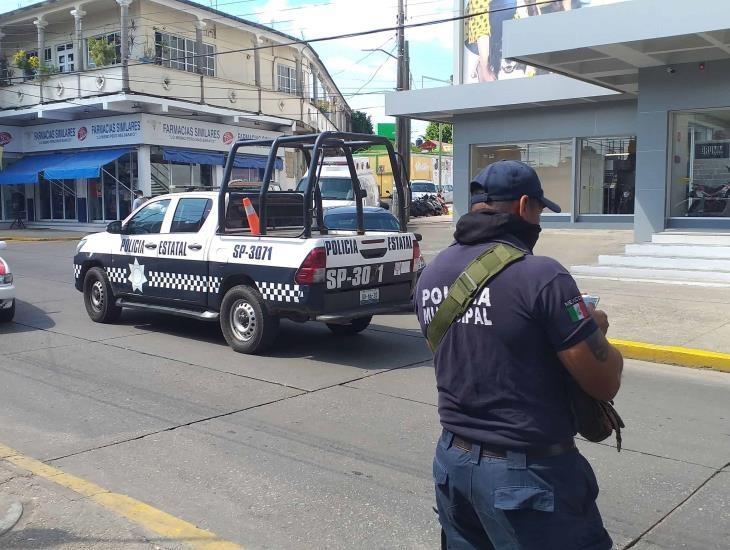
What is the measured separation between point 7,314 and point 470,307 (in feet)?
31.2

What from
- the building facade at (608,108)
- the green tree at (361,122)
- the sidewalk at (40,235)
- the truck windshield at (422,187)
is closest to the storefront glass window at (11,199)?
the sidewalk at (40,235)

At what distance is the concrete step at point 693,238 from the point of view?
1450cm

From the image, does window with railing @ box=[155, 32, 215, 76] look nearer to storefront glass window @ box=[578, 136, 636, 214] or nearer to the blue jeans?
storefront glass window @ box=[578, 136, 636, 214]

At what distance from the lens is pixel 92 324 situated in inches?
404

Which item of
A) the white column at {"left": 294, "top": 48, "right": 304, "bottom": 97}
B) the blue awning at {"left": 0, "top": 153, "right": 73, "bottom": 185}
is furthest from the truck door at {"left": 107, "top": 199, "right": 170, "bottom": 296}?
the white column at {"left": 294, "top": 48, "right": 304, "bottom": 97}

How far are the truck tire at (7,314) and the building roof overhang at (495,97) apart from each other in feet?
48.1

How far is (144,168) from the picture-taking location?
28.7m

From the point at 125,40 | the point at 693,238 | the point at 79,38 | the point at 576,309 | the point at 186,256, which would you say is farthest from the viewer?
the point at 79,38

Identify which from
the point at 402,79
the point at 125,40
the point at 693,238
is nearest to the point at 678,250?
the point at 693,238

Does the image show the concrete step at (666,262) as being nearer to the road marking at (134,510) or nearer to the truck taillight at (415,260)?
the truck taillight at (415,260)

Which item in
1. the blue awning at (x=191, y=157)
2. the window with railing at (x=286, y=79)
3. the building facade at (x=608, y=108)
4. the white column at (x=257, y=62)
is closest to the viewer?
the building facade at (x=608, y=108)

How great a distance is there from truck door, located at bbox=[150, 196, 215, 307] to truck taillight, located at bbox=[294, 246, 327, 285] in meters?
1.59

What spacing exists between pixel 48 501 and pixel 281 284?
3.92m

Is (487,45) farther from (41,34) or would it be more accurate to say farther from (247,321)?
(41,34)
